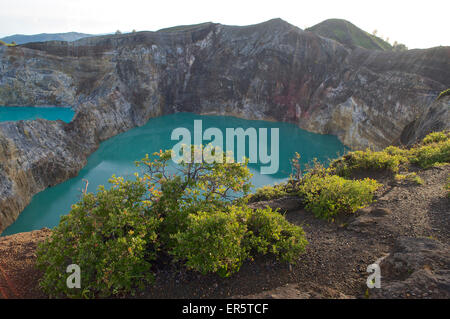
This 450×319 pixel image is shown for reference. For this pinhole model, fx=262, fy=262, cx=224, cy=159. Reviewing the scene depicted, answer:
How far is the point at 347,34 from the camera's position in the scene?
1996 inches

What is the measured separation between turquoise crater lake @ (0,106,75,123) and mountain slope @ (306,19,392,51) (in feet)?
156

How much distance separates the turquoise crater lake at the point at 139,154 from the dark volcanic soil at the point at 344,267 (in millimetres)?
3076

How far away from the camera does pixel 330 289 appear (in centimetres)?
484

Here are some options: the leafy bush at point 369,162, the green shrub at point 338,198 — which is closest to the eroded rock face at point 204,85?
the green shrub at point 338,198

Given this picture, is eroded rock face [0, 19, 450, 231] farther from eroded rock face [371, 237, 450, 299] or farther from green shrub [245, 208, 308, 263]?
eroded rock face [371, 237, 450, 299]

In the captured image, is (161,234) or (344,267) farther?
(161,234)

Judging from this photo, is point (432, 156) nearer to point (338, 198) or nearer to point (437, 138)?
point (437, 138)

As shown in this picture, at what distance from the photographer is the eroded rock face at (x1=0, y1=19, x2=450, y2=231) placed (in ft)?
71.1

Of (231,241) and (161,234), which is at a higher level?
(231,241)

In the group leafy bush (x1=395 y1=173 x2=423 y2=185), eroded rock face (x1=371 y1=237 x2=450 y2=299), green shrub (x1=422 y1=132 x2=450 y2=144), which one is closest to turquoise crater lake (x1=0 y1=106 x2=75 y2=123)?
leafy bush (x1=395 y1=173 x2=423 y2=185)

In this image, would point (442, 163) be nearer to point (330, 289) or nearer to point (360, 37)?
point (330, 289)

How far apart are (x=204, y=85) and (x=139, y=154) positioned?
23.3 m

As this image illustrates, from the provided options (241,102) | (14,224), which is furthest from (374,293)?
(241,102)

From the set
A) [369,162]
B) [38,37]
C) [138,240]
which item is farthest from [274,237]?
[38,37]
